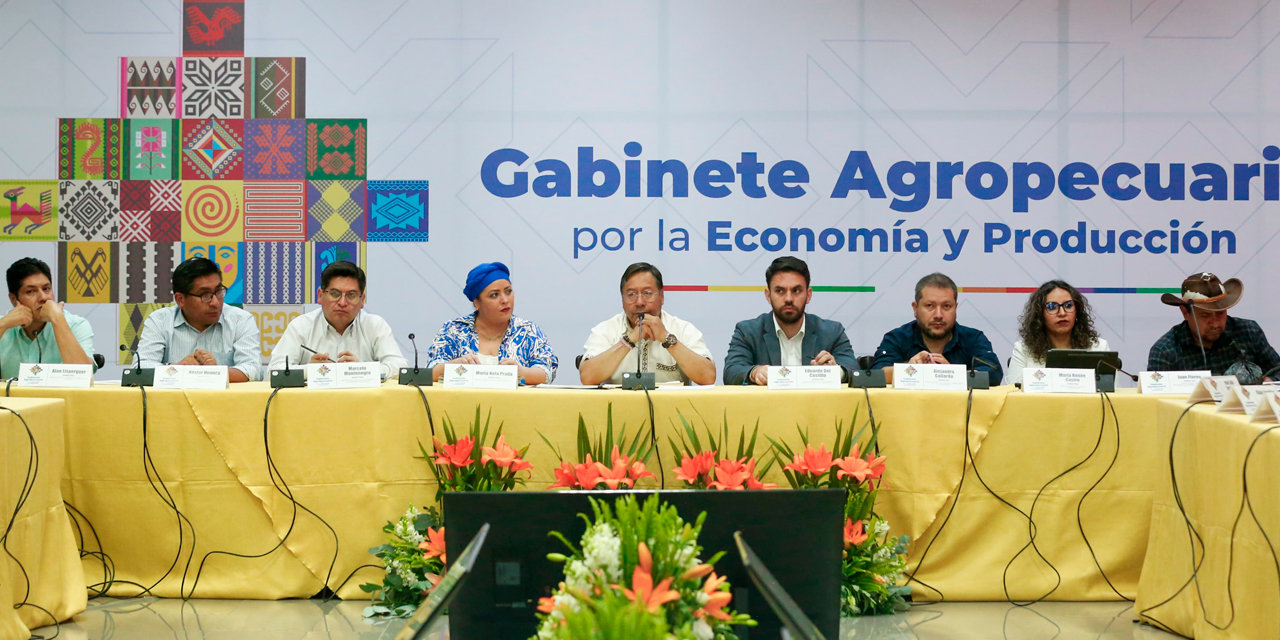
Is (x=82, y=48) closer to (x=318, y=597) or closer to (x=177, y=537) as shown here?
(x=177, y=537)

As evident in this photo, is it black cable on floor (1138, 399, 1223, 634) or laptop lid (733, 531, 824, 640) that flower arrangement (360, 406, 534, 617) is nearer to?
laptop lid (733, 531, 824, 640)

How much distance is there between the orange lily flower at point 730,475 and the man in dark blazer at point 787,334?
1.14 meters

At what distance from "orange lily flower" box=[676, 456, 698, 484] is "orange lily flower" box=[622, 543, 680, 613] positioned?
4.41ft

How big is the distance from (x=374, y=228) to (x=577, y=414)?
2073mm

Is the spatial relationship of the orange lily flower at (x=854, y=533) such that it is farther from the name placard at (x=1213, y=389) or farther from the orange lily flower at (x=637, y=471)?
the name placard at (x=1213, y=389)

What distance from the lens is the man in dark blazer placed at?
11.5 feet

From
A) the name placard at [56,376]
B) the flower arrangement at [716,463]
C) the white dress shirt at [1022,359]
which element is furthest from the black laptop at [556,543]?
the white dress shirt at [1022,359]

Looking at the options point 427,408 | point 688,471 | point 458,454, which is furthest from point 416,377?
point 688,471

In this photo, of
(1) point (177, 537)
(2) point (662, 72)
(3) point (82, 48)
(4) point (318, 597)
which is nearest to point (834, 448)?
(4) point (318, 597)

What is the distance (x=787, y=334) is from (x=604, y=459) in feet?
4.22

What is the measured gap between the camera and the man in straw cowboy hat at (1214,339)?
352cm

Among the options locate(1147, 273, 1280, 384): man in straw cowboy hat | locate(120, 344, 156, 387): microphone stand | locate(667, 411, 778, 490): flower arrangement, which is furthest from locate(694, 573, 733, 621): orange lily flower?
locate(1147, 273, 1280, 384): man in straw cowboy hat

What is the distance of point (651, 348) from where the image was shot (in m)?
3.48

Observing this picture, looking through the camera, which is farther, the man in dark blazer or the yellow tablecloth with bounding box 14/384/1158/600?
the man in dark blazer
